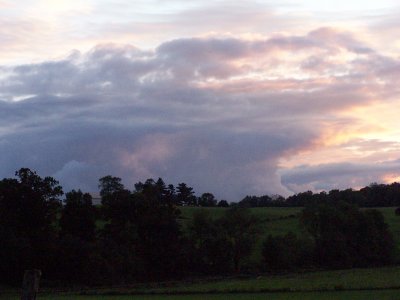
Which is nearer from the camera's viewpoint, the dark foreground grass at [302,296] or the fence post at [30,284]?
the fence post at [30,284]

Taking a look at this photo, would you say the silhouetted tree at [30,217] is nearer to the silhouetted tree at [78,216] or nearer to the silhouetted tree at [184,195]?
the silhouetted tree at [78,216]

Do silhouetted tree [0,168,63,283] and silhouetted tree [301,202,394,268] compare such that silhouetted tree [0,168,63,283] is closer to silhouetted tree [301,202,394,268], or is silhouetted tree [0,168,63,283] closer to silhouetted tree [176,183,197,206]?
silhouetted tree [301,202,394,268]

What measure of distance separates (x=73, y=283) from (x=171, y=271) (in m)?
17.6

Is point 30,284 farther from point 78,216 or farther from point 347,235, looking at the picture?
point 347,235

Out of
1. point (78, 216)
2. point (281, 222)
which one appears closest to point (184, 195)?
point (281, 222)

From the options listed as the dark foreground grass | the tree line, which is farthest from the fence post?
the tree line

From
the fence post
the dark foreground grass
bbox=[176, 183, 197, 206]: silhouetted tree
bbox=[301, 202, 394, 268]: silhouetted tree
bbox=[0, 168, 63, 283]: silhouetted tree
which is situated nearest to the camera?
the fence post

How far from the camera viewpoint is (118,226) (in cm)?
9819

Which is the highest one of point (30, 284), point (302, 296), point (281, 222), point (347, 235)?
point (281, 222)

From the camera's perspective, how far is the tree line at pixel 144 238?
3278 inches

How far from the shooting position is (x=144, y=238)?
98.7 m

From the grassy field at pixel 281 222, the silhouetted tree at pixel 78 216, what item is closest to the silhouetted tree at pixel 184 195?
the grassy field at pixel 281 222

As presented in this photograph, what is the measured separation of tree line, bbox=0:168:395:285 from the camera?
8325 centimetres

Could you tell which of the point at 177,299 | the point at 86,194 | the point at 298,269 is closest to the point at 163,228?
the point at 86,194
